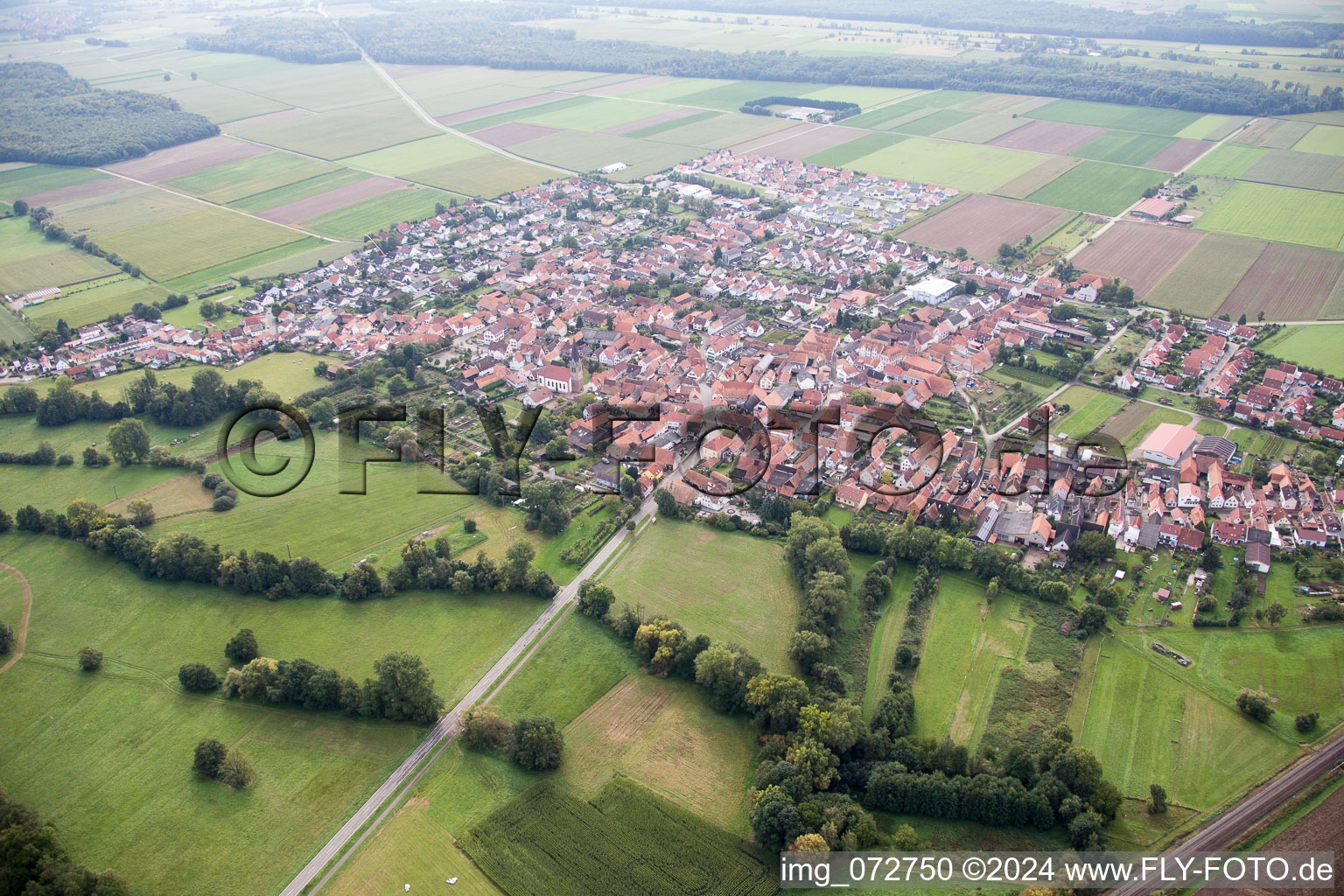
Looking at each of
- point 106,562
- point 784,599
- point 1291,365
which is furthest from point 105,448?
point 1291,365

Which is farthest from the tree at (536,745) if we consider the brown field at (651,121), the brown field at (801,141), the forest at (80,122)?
the forest at (80,122)

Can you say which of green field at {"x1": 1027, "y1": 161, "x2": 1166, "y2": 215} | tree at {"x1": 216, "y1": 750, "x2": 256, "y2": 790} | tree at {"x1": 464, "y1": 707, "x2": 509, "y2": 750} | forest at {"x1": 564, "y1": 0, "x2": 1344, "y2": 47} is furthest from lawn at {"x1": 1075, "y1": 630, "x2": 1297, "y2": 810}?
forest at {"x1": 564, "y1": 0, "x2": 1344, "y2": 47}

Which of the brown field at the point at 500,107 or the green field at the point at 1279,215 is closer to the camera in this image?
the green field at the point at 1279,215

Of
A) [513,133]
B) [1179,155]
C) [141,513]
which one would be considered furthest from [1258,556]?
[513,133]

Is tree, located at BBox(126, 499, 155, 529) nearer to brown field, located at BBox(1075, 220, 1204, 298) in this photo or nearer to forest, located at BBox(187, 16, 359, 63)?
brown field, located at BBox(1075, 220, 1204, 298)

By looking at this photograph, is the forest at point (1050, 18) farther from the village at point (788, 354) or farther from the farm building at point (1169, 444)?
the farm building at point (1169, 444)
